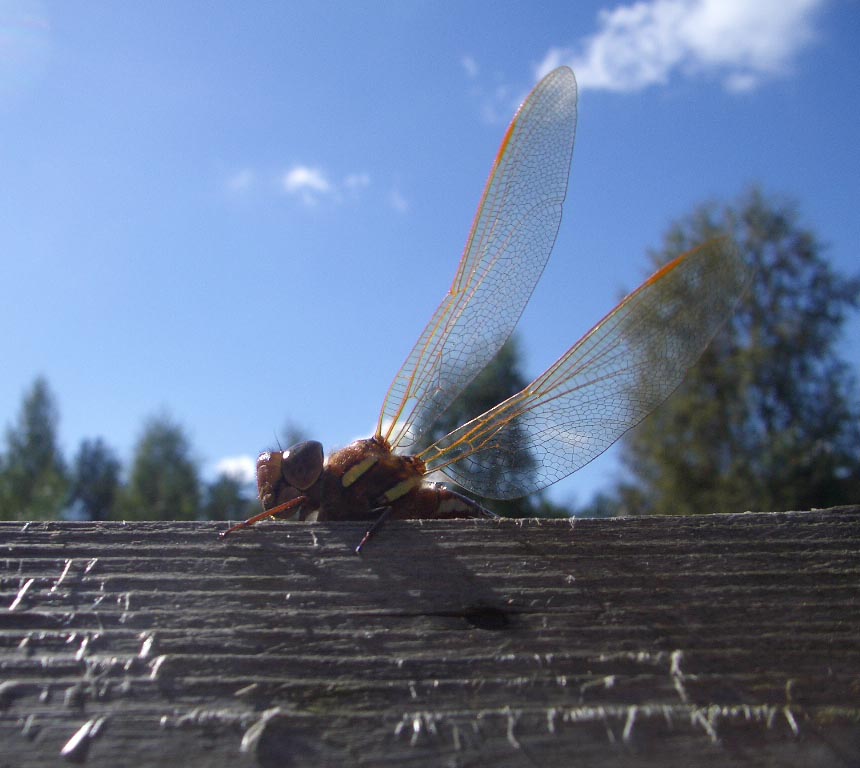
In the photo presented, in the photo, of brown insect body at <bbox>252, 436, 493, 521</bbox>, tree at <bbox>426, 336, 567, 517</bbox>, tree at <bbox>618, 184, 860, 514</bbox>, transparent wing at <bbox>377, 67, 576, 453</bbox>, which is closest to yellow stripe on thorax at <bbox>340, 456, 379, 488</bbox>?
brown insect body at <bbox>252, 436, 493, 521</bbox>

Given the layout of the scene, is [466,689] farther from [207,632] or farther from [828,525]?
[828,525]

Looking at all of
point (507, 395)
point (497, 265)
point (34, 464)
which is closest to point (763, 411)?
point (507, 395)

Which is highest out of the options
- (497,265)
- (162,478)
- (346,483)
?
(162,478)

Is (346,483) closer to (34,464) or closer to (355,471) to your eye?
(355,471)

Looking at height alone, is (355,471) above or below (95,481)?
below

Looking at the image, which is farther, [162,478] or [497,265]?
[162,478]

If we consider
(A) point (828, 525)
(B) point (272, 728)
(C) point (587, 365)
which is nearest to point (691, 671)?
(A) point (828, 525)

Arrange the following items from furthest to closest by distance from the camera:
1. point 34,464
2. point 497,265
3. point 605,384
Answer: point 34,464
point 497,265
point 605,384

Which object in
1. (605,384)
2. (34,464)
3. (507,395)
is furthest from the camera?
(34,464)
